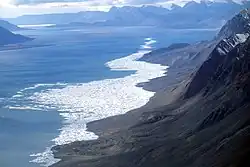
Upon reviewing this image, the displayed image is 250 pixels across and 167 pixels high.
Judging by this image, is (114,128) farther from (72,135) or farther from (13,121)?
Result: (13,121)

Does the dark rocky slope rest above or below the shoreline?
above

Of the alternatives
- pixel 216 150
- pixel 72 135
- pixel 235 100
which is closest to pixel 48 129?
pixel 72 135

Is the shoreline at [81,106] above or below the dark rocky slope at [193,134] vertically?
below

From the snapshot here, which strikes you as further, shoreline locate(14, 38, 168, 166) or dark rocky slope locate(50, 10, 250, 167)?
shoreline locate(14, 38, 168, 166)

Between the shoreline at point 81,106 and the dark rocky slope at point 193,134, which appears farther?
the shoreline at point 81,106

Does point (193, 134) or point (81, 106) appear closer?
point (193, 134)

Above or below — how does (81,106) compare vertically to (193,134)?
below

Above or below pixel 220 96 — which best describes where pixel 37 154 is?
below

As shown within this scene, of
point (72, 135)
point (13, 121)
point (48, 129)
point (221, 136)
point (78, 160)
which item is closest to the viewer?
point (221, 136)
